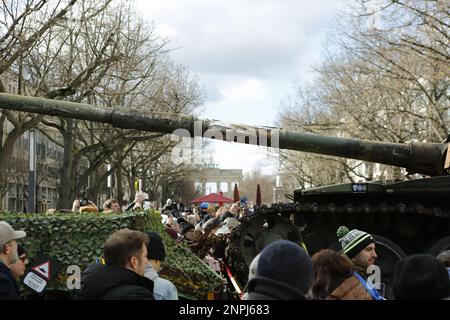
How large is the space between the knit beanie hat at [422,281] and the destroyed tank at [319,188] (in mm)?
6578

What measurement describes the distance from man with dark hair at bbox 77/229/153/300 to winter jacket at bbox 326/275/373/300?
1.08 meters

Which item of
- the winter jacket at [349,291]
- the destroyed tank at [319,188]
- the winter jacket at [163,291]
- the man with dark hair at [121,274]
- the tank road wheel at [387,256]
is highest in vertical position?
the destroyed tank at [319,188]

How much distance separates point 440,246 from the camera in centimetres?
1073

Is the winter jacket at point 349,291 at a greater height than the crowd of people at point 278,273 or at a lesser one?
lesser

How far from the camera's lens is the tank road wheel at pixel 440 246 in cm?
1070

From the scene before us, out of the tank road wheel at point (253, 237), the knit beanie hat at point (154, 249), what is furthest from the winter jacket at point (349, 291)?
the tank road wheel at point (253, 237)

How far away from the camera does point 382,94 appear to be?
31109 mm

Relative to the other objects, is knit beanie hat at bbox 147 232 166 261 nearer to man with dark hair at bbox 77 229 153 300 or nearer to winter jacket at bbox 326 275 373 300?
man with dark hair at bbox 77 229 153 300

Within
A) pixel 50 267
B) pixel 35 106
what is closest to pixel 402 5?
pixel 35 106

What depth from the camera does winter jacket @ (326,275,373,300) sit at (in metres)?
4.33

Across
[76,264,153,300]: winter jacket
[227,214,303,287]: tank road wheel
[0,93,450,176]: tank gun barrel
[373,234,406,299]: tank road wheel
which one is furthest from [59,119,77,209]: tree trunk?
[76,264,153,300]: winter jacket

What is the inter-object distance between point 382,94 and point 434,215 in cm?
2097

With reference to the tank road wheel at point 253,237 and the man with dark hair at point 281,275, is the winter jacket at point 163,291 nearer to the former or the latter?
the man with dark hair at point 281,275
